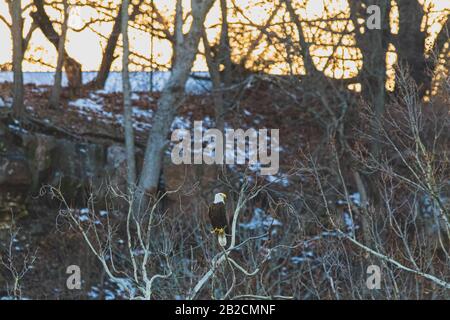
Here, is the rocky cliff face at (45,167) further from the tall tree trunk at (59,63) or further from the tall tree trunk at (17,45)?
the tall tree trunk at (59,63)

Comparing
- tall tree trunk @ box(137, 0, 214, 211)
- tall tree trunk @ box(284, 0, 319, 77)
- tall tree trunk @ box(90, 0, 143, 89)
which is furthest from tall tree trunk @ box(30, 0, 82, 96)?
tall tree trunk @ box(284, 0, 319, 77)

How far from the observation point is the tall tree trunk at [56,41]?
25.7 m

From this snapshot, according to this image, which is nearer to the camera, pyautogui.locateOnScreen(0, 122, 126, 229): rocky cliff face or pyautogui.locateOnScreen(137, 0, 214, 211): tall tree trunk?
pyautogui.locateOnScreen(137, 0, 214, 211): tall tree trunk

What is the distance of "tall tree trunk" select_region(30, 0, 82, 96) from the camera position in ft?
84.4

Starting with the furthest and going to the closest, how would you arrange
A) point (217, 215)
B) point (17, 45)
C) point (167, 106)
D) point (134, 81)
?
1. point (134, 81)
2. point (17, 45)
3. point (167, 106)
4. point (217, 215)

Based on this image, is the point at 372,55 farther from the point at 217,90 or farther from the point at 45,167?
the point at 45,167

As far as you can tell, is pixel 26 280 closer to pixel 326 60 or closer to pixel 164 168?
pixel 164 168

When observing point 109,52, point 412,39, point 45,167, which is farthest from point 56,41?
point 412,39

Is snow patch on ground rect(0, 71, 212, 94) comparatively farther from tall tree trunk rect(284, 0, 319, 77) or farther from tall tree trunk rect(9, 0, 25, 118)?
tall tree trunk rect(284, 0, 319, 77)

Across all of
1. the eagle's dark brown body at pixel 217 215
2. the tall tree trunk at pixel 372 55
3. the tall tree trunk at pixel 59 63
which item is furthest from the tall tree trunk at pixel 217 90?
the eagle's dark brown body at pixel 217 215

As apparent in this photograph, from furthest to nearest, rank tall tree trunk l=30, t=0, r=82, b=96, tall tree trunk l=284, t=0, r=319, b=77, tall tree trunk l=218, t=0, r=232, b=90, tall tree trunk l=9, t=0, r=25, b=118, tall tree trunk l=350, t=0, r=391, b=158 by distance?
tall tree trunk l=30, t=0, r=82, b=96, tall tree trunk l=218, t=0, r=232, b=90, tall tree trunk l=350, t=0, r=391, b=158, tall tree trunk l=9, t=0, r=25, b=118, tall tree trunk l=284, t=0, r=319, b=77

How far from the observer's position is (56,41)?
1039 inches
